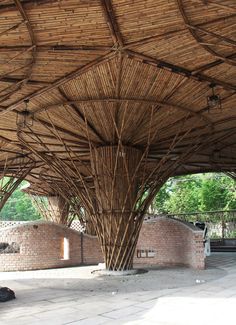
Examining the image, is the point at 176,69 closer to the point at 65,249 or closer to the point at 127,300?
the point at 127,300

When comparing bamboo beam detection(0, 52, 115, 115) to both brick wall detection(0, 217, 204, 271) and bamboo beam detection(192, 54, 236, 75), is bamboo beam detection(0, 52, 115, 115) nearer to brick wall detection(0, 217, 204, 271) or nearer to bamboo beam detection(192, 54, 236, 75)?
bamboo beam detection(192, 54, 236, 75)

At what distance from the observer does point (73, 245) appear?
17.6m

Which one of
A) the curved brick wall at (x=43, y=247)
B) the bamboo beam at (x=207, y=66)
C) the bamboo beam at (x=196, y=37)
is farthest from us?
the curved brick wall at (x=43, y=247)

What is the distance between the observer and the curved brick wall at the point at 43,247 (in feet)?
52.0

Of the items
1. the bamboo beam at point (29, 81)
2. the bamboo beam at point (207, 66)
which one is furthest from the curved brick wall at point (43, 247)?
the bamboo beam at point (207, 66)

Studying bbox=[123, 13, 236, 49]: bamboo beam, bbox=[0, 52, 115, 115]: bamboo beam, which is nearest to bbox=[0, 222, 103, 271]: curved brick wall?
bbox=[0, 52, 115, 115]: bamboo beam

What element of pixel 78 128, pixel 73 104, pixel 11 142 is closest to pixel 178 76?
pixel 73 104

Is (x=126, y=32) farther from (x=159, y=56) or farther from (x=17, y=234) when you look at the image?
(x=17, y=234)

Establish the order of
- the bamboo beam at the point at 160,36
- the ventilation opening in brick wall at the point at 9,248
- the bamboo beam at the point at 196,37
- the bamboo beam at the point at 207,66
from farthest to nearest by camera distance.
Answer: the ventilation opening in brick wall at the point at 9,248 < the bamboo beam at the point at 207,66 < the bamboo beam at the point at 160,36 < the bamboo beam at the point at 196,37

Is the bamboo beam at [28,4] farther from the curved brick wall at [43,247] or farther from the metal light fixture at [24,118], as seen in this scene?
the curved brick wall at [43,247]

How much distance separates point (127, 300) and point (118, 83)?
5.10m

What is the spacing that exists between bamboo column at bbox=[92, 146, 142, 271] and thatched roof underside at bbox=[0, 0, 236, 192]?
2.39ft

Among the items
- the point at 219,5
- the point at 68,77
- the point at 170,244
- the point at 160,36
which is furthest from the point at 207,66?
the point at 170,244

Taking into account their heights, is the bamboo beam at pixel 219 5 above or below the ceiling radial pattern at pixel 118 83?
below
